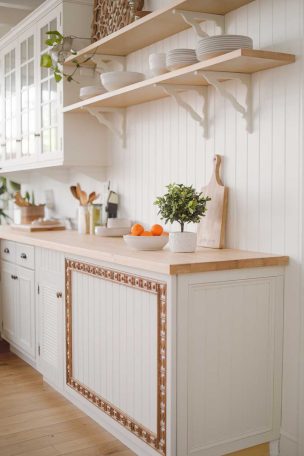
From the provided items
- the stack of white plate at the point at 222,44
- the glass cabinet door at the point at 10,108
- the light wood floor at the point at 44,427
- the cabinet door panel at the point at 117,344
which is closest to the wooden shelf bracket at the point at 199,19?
the stack of white plate at the point at 222,44

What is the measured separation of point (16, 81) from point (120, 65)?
1.23m

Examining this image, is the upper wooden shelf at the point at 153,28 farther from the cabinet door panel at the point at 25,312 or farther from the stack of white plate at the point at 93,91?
the cabinet door panel at the point at 25,312

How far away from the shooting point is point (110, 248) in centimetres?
293

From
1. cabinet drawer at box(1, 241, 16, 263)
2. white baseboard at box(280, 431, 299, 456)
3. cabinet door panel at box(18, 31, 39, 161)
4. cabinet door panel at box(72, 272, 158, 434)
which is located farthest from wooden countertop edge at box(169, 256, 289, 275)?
cabinet door panel at box(18, 31, 39, 161)

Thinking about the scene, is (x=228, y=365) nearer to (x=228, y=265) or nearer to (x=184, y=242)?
(x=228, y=265)

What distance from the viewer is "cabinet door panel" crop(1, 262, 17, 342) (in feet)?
13.4

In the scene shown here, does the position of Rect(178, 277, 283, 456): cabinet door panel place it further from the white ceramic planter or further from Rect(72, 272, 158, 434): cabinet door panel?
the white ceramic planter

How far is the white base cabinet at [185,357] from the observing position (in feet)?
7.63

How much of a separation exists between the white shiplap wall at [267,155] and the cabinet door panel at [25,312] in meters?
1.27

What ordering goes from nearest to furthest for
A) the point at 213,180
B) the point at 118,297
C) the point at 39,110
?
the point at 118,297
the point at 213,180
the point at 39,110

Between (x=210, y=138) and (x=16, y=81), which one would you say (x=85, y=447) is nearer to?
(x=210, y=138)

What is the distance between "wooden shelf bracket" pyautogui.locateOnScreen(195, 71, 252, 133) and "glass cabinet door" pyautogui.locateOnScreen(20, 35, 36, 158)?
2061 millimetres

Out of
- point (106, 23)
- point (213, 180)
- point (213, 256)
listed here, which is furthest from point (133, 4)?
point (213, 256)

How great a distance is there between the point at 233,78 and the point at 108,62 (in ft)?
4.74
